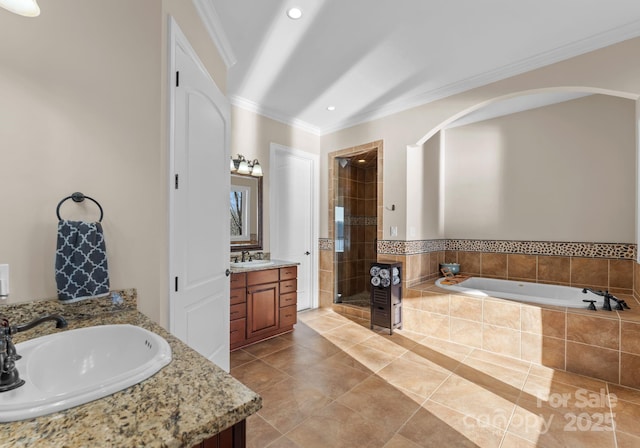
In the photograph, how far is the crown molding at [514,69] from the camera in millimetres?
2285

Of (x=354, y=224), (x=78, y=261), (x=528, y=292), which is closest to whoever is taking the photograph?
(x=78, y=261)

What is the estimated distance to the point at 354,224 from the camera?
4676mm

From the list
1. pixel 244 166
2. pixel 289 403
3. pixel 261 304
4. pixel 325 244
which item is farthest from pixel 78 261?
pixel 325 244

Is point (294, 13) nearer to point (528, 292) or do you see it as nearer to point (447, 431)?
point (447, 431)

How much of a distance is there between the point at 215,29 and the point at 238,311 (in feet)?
8.03

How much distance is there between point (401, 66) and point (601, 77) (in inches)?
62.8

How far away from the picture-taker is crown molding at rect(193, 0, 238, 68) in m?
1.98

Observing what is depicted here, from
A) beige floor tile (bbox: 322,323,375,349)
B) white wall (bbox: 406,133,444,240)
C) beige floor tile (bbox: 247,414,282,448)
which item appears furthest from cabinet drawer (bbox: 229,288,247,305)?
white wall (bbox: 406,133,444,240)

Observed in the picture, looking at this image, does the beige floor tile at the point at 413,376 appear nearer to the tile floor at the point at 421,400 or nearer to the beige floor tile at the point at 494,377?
the tile floor at the point at 421,400

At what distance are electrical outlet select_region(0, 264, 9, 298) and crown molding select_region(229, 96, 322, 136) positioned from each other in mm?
2822

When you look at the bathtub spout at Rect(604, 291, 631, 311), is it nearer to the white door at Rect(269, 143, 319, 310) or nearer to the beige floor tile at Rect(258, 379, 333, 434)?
the beige floor tile at Rect(258, 379, 333, 434)

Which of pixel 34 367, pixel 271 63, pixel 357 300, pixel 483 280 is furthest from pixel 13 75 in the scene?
pixel 483 280

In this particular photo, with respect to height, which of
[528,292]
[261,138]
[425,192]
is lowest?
[528,292]

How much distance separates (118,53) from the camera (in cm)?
139
